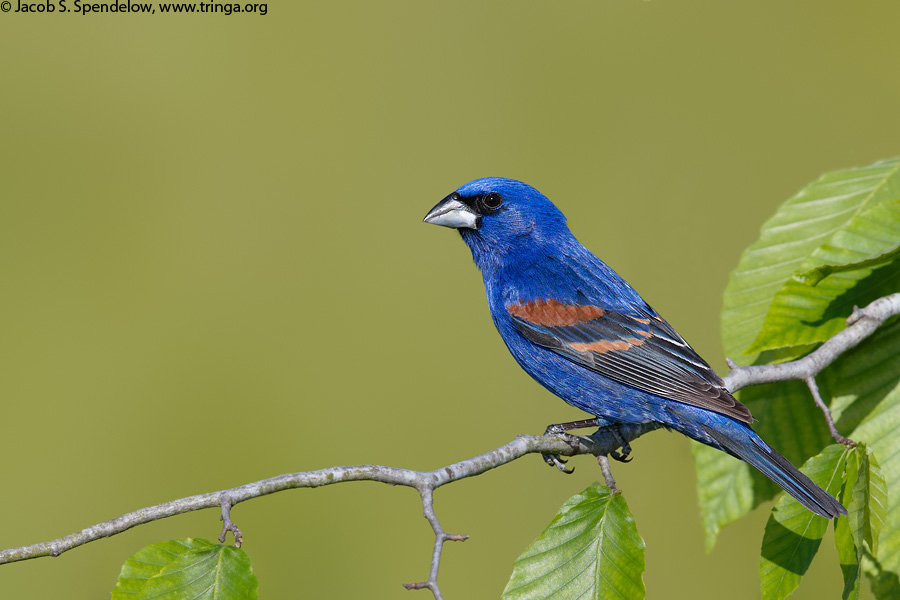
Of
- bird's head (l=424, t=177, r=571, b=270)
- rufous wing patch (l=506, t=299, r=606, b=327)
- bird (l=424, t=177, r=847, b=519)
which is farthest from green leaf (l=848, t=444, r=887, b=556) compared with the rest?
bird's head (l=424, t=177, r=571, b=270)

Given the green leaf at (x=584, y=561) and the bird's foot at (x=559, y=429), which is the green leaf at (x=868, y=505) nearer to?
the green leaf at (x=584, y=561)

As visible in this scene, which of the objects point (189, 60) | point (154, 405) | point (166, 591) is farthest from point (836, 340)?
point (189, 60)

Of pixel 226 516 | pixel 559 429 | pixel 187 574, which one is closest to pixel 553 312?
pixel 559 429

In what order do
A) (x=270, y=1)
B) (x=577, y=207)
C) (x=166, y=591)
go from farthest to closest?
(x=270, y=1) → (x=577, y=207) → (x=166, y=591)

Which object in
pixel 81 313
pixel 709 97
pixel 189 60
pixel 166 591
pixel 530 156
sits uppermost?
pixel 189 60

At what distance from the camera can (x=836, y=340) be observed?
294cm

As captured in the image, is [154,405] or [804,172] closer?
[154,405]

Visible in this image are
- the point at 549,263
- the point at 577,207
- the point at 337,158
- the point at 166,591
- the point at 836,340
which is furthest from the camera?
the point at 337,158

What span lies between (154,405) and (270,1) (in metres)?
4.11

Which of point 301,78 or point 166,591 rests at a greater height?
point 301,78

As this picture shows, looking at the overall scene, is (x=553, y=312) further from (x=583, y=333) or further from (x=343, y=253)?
(x=343, y=253)

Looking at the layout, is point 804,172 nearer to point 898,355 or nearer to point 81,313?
point 898,355

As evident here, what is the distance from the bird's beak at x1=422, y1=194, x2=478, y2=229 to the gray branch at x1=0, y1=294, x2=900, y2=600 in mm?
1273

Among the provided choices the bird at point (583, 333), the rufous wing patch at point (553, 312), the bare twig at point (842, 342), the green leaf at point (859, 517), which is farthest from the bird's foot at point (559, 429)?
the green leaf at point (859, 517)
